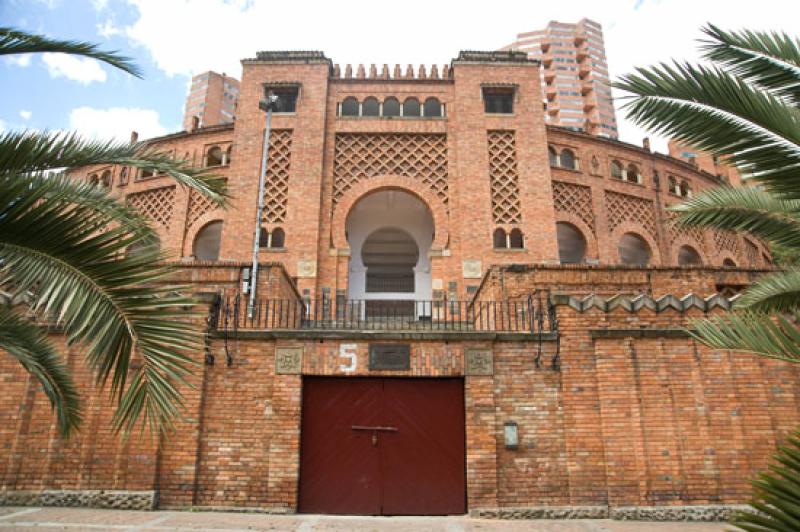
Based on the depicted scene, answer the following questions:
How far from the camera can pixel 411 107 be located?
57.4 feet

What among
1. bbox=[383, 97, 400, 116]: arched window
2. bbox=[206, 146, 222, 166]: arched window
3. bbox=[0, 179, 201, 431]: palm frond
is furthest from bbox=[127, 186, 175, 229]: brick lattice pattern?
bbox=[0, 179, 201, 431]: palm frond

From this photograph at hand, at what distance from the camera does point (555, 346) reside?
7453mm

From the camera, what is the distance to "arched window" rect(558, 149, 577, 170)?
19.5 meters

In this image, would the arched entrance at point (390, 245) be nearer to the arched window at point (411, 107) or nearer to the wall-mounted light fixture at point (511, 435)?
the arched window at point (411, 107)

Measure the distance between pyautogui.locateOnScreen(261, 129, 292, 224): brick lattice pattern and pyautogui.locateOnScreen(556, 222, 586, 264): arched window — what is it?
886 centimetres

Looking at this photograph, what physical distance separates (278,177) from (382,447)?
429 inches

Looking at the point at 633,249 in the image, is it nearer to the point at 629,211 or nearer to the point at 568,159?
the point at 629,211

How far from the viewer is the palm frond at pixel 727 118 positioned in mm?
4141

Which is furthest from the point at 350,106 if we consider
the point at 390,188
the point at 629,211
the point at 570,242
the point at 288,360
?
the point at 288,360

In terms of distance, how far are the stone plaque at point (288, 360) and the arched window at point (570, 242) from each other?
13172 mm

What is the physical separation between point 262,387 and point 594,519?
4319 mm

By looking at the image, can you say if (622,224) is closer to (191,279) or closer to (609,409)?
(609,409)

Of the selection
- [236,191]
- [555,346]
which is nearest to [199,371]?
[555,346]

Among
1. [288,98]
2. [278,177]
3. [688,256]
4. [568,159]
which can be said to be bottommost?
[688,256]
